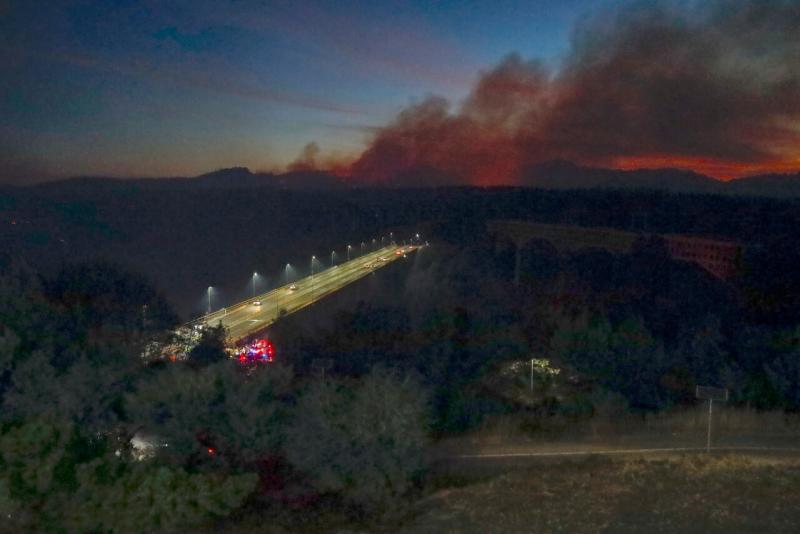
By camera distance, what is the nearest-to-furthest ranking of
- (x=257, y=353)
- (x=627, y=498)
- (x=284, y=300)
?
1. (x=627, y=498)
2. (x=257, y=353)
3. (x=284, y=300)

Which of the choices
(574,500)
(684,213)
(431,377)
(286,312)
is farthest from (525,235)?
(574,500)

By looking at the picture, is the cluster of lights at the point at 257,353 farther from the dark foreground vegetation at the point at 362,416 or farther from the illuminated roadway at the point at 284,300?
the illuminated roadway at the point at 284,300

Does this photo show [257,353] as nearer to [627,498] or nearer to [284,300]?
[627,498]

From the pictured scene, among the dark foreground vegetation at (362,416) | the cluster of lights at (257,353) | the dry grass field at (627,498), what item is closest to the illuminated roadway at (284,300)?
the cluster of lights at (257,353)

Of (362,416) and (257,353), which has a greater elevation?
(362,416)

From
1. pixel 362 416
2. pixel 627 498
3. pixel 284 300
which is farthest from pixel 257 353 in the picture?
pixel 284 300

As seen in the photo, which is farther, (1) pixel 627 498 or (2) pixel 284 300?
(2) pixel 284 300

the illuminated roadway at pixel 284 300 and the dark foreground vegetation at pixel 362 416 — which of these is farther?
the illuminated roadway at pixel 284 300

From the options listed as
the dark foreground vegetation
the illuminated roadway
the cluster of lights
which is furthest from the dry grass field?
the illuminated roadway
